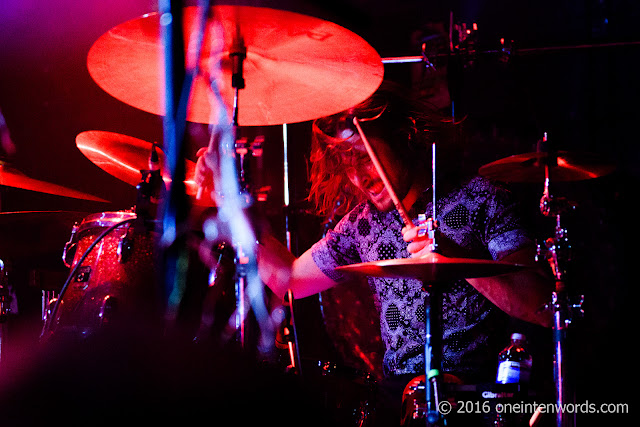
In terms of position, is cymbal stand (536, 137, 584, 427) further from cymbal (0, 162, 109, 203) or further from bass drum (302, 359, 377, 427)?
cymbal (0, 162, 109, 203)

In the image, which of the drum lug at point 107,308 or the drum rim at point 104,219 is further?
the drum rim at point 104,219

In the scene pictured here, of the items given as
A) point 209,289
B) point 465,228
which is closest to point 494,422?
point 465,228

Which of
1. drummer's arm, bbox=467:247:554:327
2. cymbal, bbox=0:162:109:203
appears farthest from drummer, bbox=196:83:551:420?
cymbal, bbox=0:162:109:203

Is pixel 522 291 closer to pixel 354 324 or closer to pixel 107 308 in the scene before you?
pixel 354 324

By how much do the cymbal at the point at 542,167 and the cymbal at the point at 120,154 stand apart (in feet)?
3.22

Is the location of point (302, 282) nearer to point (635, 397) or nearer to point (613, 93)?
point (635, 397)

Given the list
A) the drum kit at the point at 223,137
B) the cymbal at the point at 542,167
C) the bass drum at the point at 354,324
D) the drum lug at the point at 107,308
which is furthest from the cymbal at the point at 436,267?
the bass drum at the point at 354,324

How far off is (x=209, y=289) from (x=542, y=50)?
4.83 feet

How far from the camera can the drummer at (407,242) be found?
1.71 meters

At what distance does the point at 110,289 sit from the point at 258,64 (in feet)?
2.49

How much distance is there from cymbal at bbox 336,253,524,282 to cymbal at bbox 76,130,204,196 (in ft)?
2.30

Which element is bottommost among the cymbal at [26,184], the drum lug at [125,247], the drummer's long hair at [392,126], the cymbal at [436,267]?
the cymbal at [436,267]

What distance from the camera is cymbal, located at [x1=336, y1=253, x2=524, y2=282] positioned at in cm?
113

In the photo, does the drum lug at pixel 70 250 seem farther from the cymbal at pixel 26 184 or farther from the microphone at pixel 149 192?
the microphone at pixel 149 192
